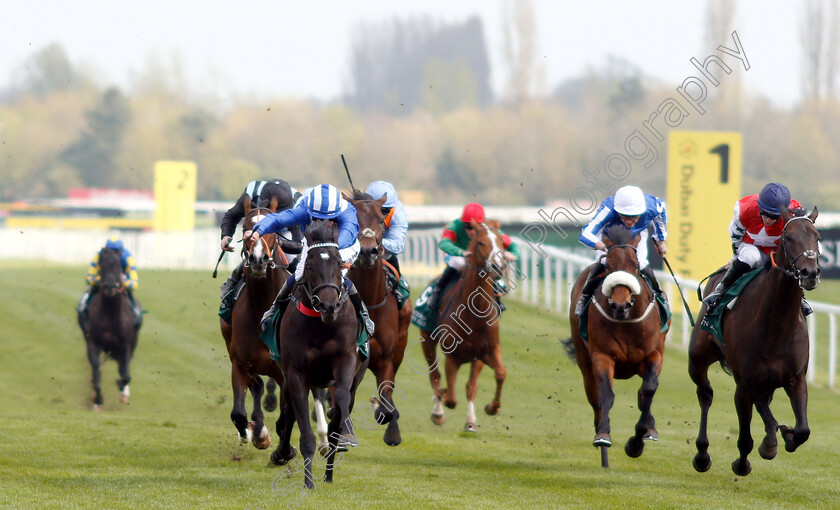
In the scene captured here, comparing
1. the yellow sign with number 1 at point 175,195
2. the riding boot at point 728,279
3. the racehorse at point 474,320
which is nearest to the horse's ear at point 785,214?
the riding boot at point 728,279

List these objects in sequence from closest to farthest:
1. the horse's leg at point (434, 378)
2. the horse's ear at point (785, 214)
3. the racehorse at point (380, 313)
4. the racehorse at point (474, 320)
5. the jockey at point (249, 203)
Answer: the horse's ear at point (785, 214), the racehorse at point (380, 313), the jockey at point (249, 203), the racehorse at point (474, 320), the horse's leg at point (434, 378)

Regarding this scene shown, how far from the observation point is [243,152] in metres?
33.0

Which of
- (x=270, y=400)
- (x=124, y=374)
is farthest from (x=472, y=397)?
(x=124, y=374)

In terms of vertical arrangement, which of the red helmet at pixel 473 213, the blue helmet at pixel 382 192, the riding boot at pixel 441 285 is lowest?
the riding boot at pixel 441 285

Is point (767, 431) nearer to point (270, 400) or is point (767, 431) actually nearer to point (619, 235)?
point (619, 235)

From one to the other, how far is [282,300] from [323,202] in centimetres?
81

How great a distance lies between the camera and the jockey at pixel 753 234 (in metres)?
6.44

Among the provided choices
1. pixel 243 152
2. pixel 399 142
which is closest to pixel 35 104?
pixel 243 152

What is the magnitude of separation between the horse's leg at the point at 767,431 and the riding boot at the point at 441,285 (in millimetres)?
3767

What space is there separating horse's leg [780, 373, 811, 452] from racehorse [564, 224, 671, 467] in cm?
97

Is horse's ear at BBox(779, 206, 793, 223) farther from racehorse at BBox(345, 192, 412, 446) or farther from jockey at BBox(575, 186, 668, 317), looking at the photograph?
racehorse at BBox(345, 192, 412, 446)

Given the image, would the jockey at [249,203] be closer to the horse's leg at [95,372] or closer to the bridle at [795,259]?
the bridle at [795,259]

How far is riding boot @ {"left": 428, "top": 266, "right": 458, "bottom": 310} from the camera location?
1005 centimetres

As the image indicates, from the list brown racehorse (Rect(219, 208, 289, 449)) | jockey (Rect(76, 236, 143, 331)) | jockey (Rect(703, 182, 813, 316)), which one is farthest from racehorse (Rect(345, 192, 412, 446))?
jockey (Rect(76, 236, 143, 331))
